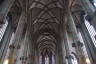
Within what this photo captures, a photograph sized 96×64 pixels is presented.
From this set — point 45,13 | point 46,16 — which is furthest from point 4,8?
point 46,16

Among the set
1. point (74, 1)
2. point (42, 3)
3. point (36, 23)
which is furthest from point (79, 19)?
point (36, 23)

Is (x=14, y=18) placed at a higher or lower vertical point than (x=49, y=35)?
lower

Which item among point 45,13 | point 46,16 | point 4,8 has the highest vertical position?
point 45,13

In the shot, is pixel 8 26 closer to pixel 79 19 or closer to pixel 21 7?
pixel 21 7

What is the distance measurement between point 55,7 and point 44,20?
4064mm

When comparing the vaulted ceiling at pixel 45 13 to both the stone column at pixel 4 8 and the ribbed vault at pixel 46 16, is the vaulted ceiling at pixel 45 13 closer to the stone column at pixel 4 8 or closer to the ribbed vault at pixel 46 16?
the ribbed vault at pixel 46 16

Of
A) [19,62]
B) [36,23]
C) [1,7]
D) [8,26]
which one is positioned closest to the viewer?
[1,7]

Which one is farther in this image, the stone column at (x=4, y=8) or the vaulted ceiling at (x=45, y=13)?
the vaulted ceiling at (x=45, y=13)

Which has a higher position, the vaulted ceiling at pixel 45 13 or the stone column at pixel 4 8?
the vaulted ceiling at pixel 45 13

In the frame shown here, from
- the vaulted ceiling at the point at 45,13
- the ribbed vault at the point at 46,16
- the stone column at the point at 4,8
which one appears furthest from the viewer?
the ribbed vault at the point at 46,16

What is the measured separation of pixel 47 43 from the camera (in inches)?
1352

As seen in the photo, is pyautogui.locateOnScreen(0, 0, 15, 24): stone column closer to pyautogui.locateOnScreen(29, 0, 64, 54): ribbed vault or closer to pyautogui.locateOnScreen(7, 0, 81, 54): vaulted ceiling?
pyautogui.locateOnScreen(7, 0, 81, 54): vaulted ceiling

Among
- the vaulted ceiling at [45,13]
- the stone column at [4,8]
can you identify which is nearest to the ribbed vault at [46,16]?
the vaulted ceiling at [45,13]

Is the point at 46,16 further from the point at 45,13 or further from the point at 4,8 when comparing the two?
the point at 4,8
